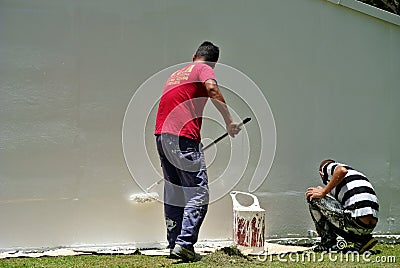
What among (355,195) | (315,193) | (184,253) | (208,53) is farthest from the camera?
(315,193)

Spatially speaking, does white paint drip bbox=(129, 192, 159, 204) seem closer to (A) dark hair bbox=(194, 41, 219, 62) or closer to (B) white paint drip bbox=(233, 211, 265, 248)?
(B) white paint drip bbox=(233, 211, 265, 248)

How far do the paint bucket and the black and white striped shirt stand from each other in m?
0.64

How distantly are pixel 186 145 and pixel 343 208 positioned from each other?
54.5 inches

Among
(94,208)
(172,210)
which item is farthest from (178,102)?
(94,208)

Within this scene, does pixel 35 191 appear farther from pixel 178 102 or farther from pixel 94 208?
pixel 178 102

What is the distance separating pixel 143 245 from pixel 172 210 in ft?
1.93

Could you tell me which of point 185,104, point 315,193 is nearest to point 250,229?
point 315,193

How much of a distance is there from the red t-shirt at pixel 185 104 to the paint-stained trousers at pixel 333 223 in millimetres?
1184

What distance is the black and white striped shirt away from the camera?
523 centimetres

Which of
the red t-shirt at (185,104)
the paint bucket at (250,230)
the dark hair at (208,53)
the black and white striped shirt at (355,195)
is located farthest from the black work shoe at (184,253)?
the dark hair at (208,53)

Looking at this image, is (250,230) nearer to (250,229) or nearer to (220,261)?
(250,229)

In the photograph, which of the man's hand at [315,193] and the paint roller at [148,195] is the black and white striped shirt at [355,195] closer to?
the man's hand at [315,193]

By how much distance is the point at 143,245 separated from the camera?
5559 millimetres

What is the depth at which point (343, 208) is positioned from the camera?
5297mm
